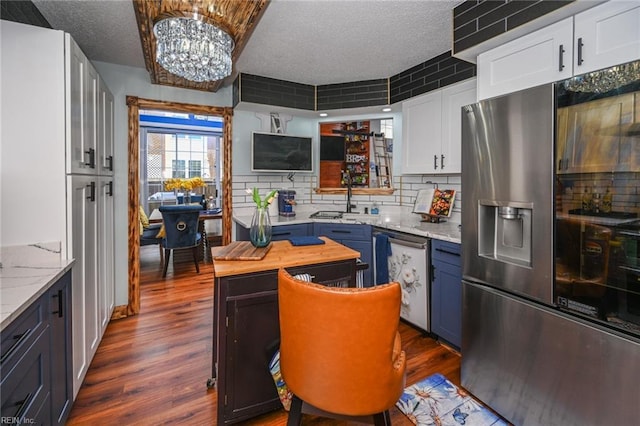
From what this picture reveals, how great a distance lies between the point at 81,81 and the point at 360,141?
9.91 feet

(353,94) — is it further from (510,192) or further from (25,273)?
(25,273)

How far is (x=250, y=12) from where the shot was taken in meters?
1.92

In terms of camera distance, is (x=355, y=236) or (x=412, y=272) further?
(x=355, y=236)

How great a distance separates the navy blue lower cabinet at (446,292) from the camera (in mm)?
2385

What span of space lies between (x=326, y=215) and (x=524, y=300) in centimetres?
237

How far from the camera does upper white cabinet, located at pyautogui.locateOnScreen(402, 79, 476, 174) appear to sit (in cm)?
276

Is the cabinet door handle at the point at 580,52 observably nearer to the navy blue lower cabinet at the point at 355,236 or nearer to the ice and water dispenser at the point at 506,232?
Result: the ice and water dispenser at the point at 506,232

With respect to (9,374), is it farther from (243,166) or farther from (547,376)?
(243,166)

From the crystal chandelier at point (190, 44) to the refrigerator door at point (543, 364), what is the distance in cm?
204

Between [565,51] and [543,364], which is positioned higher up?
[565,51]

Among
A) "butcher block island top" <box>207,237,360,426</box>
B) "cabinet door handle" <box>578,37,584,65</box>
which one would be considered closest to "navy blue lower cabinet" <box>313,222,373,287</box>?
"butcher block island top" <box>207,237,360,426</box>

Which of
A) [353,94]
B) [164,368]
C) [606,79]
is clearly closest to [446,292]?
[606,79]

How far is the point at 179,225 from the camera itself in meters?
4.43

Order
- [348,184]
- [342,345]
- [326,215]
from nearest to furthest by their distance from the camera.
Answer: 1. [342,345]
2. [326,215]
3. [348,184]
